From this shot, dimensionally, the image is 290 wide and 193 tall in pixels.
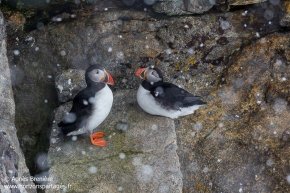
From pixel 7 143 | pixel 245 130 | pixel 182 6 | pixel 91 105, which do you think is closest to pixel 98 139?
pixel 91 105

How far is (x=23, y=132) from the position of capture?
303 inches

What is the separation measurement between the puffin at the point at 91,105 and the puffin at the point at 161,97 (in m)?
0.54

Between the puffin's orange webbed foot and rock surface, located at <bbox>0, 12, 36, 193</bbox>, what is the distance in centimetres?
94

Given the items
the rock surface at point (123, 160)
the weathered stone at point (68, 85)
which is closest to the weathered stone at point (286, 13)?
the rock surface at point (123, 160)

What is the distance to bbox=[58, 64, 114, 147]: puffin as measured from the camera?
21.6ft

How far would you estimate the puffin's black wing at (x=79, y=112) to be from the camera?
259 inches

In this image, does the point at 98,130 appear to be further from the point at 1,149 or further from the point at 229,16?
the point at 229,16

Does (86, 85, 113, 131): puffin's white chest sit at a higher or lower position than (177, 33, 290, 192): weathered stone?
higher

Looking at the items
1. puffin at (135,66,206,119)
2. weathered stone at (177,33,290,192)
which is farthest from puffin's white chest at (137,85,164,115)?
weathered stone at (177,33,290,192)

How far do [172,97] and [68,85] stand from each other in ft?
5.51

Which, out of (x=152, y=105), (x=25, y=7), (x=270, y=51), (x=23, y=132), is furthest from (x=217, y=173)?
(x=25, y=7)

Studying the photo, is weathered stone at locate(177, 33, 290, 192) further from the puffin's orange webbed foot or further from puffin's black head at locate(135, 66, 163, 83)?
the puffin's orange webbed foot

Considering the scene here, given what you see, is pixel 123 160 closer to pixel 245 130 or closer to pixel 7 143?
pixel 7 143

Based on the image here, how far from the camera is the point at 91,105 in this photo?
6551 mm
